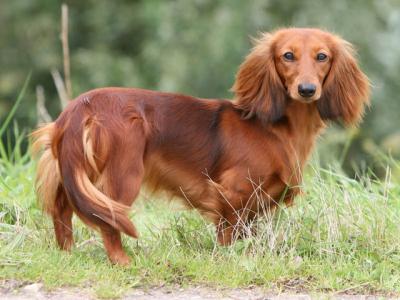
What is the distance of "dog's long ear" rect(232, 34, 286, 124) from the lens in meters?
4.93

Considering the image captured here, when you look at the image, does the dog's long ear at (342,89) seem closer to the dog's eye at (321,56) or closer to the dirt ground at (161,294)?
the dog's eye at (321,56)

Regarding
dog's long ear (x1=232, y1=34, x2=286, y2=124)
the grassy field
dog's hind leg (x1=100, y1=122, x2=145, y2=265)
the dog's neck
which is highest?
dog's long ear (x1=232, y1=34, x2=286, y2=124)

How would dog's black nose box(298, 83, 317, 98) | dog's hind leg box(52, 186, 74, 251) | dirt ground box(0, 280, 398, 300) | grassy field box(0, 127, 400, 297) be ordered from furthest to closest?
dog's hind leg box(52, 186, 74, 251) → dog's black nose box(298, 83, 317, 98) → grassy field box(0, 127, 400, 297) → dirt ground box(0, 280, 398, 300)

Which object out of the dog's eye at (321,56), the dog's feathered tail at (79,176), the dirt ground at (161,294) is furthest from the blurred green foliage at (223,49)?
the dirt ground at (161,294)

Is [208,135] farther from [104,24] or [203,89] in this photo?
[104,24]

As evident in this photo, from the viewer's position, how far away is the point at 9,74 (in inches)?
603

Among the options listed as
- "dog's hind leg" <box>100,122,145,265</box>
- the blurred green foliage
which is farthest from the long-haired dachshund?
the blurred green foliage

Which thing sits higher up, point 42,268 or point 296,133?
point 296,133

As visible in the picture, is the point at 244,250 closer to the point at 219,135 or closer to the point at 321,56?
the point at 219,135

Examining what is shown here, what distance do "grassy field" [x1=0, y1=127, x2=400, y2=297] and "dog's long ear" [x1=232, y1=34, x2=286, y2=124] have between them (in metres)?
0.54

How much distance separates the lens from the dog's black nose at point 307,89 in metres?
4.70

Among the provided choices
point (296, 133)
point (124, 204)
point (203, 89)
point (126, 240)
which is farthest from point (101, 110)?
point (203, 89)

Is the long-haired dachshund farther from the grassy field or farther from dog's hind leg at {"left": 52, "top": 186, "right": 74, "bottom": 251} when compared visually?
the grassy field

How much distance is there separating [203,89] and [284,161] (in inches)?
333
